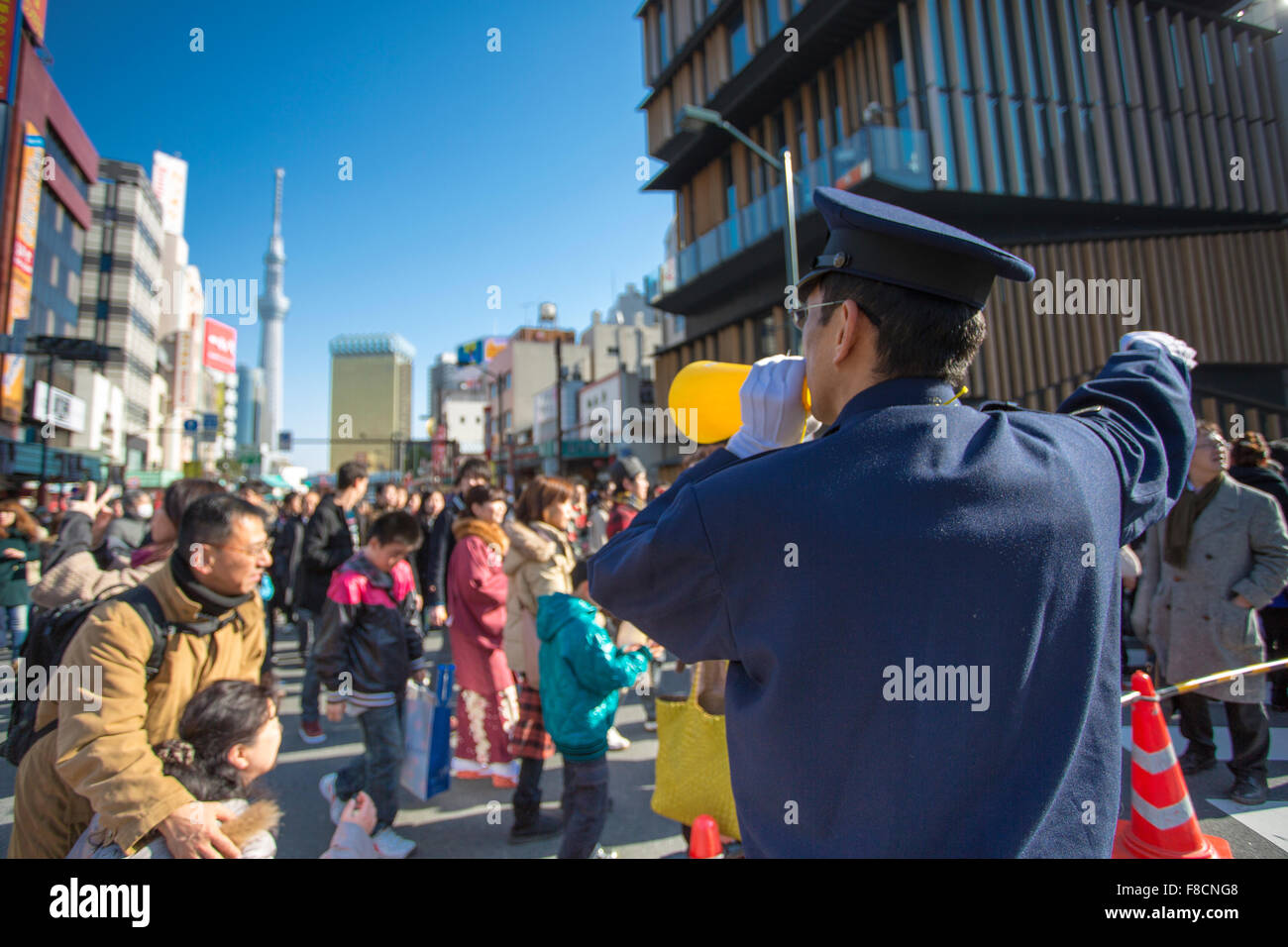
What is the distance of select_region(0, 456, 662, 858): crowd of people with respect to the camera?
191 cm

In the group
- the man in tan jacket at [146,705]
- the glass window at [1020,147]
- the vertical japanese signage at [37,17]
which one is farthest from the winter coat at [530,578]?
the vertical japanese signage at [37,17]

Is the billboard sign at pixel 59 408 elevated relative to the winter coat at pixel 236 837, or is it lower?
elevated

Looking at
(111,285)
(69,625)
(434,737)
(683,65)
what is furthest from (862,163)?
(111,285)

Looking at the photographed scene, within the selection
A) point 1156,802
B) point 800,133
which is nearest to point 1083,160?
point 800,133

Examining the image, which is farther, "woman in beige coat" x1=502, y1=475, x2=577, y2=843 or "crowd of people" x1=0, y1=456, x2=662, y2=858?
"woman in beige coat" x1=502, y1=475, x2=577, y2=843

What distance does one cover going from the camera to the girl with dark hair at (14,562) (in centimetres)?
727

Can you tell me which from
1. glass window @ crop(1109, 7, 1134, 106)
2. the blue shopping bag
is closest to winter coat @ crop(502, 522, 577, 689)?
the blue shopping bag

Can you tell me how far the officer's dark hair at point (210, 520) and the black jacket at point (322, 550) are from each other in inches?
161

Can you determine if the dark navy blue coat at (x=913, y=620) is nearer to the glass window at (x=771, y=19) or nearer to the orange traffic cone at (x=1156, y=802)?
the orange traffic cone at (x=1156, y=802)

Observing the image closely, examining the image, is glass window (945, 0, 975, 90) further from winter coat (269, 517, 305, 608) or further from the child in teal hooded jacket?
the child in teal hooded jacket

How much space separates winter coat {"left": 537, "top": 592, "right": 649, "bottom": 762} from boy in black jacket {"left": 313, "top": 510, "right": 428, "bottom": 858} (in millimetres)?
1045

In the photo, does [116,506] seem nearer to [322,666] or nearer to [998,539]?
[322,666]
